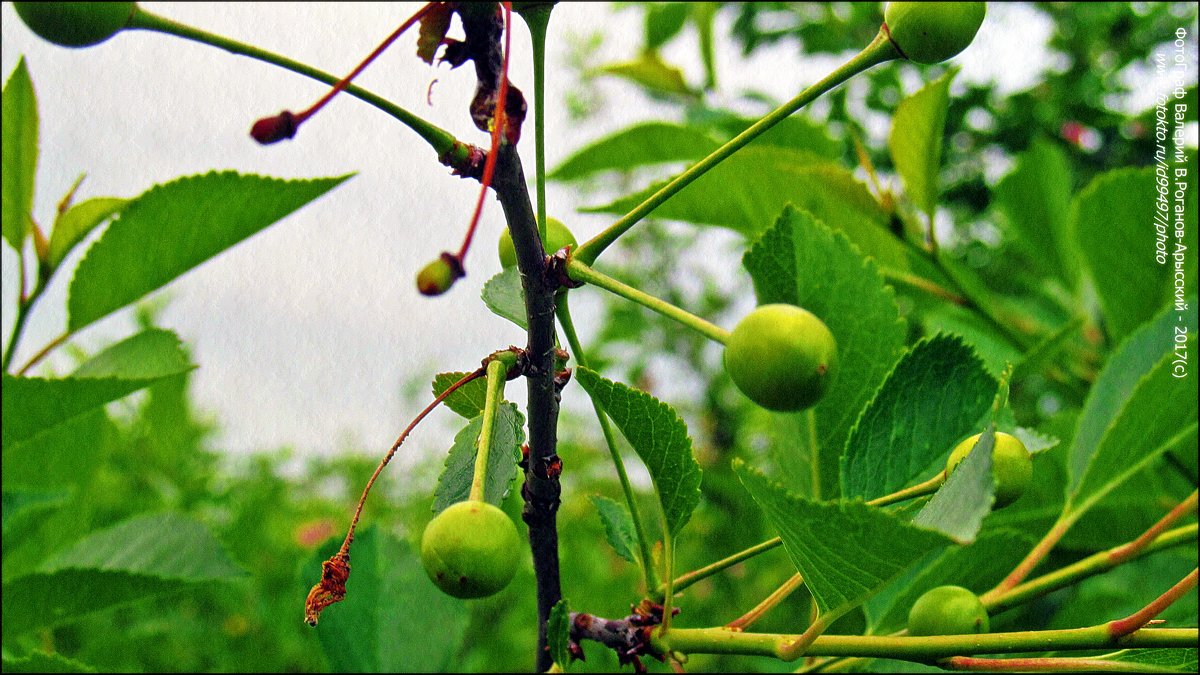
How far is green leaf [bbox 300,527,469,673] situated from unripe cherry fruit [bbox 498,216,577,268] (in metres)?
0.62

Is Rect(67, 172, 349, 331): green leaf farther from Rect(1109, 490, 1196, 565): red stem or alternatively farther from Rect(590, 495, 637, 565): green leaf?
Rect(1109, 490, 1196, 565): red stem

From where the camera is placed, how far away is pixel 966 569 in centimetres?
108

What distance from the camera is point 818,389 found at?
61 centimetres

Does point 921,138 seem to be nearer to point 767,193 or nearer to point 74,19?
point 767,193

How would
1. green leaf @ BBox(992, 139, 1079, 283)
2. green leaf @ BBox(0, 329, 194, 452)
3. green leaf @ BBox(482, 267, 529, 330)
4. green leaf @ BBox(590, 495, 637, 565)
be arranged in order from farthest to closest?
green leaf @ BBox(992, 139, 1079, 283) → green leaf @ BBox(0, 329, 194, 452) → green leaf @ BBox(590, 495, 637, 565) → green leaf @ BBox(482, 267, 529, 330)

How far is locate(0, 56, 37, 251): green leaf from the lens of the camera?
46.3 inches

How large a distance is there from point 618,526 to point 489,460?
28 cm

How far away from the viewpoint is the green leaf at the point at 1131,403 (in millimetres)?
996

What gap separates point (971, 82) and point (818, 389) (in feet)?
8.84

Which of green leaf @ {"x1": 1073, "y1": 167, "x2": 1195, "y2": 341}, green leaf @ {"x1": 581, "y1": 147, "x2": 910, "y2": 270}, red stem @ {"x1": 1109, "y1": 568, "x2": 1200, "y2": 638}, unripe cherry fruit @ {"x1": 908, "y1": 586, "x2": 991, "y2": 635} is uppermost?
green leaf @ {"x1": 581, "y1": 147, "x2": 910, "y2": 270}

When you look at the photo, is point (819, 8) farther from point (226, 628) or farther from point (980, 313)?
point (226, 628)

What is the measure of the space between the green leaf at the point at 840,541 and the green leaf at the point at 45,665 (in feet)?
2.60

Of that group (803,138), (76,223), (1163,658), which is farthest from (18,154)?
(1163,658)

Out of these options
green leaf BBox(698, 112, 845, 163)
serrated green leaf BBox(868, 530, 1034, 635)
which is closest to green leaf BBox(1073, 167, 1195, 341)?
green leaf BBox(698, 112, 845, 163)
